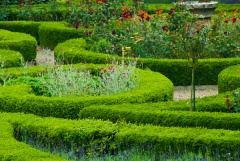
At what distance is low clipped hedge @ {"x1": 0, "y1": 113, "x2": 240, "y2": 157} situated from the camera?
8.37m

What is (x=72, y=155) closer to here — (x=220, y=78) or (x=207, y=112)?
(x=207, y=112)

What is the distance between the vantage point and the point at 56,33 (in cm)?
1898

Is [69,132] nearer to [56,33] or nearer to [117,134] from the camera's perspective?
[117,134]

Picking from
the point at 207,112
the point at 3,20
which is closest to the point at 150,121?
the point at 207,112

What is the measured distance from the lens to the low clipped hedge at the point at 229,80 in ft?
39.7

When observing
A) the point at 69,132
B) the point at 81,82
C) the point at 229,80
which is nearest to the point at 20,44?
the point at 81,82

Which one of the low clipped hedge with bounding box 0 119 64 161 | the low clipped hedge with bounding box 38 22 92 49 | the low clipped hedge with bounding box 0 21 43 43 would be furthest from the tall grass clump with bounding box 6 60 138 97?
the low clipped hedge with bounding box 0 21 43 43

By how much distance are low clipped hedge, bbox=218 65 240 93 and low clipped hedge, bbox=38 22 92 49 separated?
5774 mm

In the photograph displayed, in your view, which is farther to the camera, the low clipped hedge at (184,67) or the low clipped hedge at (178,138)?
the low clipped hedge at (184,67)

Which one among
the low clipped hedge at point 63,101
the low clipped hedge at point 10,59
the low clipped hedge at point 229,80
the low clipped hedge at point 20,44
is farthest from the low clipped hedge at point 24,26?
the low clipped hedge at point 63,101

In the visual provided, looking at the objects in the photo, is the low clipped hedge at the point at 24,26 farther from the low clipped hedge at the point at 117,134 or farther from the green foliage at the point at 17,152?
the green foliage at the point at 17,152

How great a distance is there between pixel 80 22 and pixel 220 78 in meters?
7.45

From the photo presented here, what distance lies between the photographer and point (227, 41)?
15258 mm

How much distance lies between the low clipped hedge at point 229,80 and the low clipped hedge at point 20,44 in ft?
19.0
